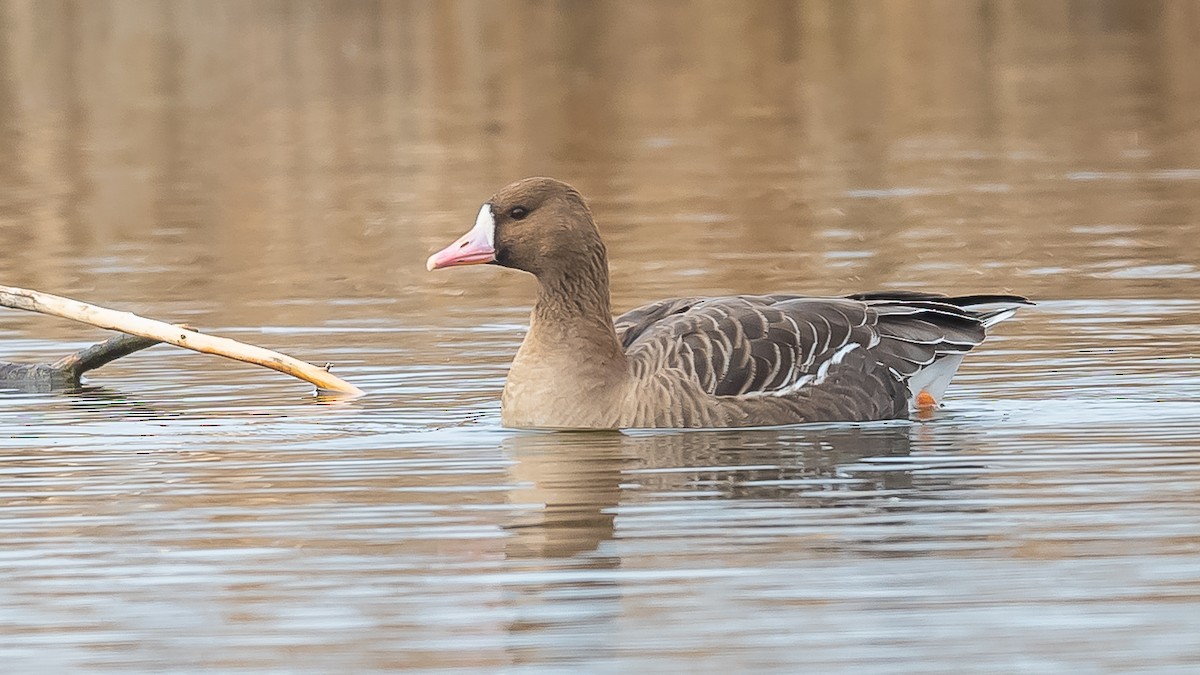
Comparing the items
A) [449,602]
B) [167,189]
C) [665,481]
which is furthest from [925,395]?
[167,189]

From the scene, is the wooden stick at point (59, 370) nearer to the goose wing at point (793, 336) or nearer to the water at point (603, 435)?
the water at point (603, 435)

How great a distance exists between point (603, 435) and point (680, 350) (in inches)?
22.4

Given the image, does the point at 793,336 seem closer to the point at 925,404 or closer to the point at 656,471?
the point at 925,404

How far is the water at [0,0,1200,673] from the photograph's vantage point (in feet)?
26.0

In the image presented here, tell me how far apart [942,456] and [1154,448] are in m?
0.98

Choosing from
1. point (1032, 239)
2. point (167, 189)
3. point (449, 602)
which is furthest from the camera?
point (167, 189)

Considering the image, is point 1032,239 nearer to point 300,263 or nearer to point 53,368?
point 300,263

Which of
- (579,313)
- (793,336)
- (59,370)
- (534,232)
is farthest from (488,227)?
(59,370)

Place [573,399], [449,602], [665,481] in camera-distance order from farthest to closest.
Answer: [573,399]
[665,481]
[449,602]

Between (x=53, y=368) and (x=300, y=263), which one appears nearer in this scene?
(x=53, y=368)

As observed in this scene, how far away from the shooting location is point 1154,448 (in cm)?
1102

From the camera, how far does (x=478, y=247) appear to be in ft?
39.2

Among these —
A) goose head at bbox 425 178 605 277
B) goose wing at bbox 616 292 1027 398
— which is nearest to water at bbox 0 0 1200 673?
goose wing at bbox 616 292 1027 398

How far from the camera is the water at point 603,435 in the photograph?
7918mm
